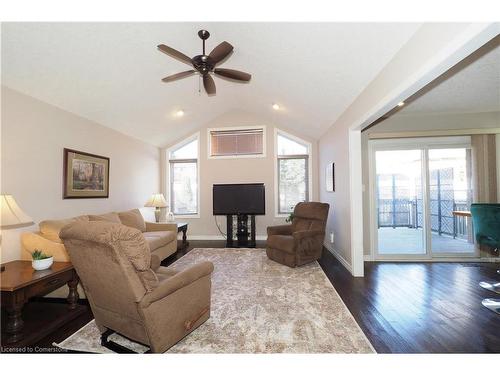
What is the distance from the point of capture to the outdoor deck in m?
3.98

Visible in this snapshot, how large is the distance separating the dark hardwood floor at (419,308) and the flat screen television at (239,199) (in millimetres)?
2070

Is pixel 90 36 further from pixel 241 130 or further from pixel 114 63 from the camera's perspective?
pixel 241 130

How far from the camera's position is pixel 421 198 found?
13.3 ft

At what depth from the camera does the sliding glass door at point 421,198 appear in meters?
4.00

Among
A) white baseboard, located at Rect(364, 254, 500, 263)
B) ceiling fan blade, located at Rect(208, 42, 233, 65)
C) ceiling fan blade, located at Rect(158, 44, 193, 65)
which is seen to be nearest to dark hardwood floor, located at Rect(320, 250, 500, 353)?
white baseboard, located at Rect(364, 254, 500, 263)

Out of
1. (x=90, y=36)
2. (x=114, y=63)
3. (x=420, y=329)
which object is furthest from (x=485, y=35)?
(x=114, y=63)

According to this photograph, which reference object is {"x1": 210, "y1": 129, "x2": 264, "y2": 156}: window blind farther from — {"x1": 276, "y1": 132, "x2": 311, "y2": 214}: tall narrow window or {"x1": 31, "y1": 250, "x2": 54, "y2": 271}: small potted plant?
{"x1": 31, "y1": 250, "x2": 54, "y2": 271}: small potted plant

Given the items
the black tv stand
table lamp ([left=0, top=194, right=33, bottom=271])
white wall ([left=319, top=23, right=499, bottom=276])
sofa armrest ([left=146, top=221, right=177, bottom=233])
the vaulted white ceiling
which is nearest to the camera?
white wall ([left=319, top=23, right=499, bottom=276])

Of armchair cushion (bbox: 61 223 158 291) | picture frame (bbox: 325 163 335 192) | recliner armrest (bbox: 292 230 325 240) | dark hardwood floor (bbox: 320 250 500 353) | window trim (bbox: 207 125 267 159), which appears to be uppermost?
window trim (bbox: 207 125 267 159)

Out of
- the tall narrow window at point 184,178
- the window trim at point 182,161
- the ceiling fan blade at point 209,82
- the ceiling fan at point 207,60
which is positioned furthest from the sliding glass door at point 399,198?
the tall narrow window at point 184,178

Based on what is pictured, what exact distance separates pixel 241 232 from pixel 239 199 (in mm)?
819

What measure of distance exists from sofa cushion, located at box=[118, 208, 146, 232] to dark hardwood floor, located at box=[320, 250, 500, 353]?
349 cm

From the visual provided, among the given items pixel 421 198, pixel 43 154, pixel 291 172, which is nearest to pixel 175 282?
pixel 43 154

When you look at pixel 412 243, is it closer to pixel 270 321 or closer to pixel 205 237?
pixel 270 321
